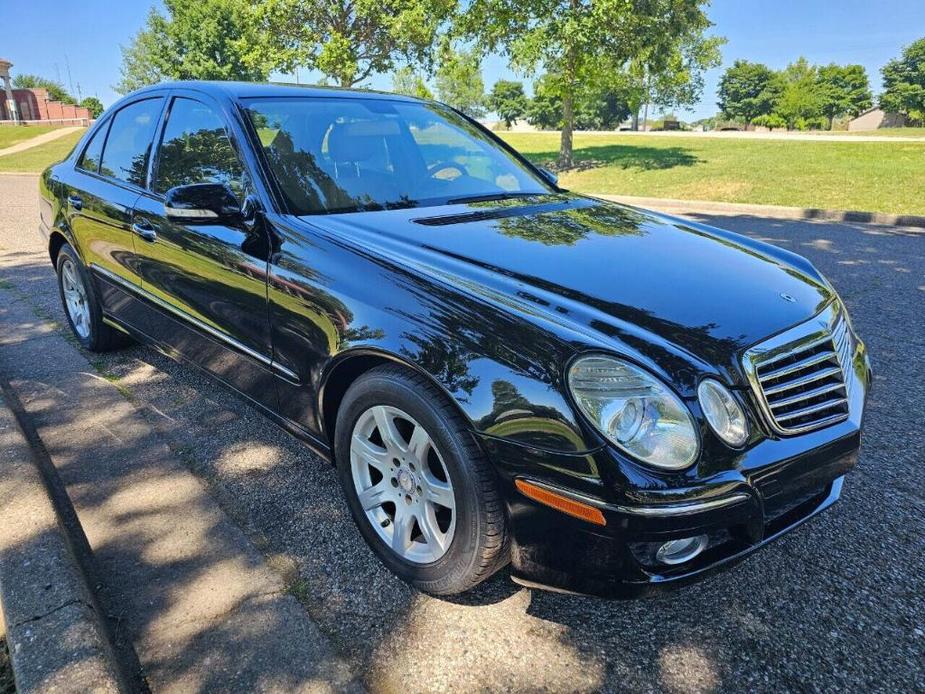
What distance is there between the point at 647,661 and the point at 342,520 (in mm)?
1238

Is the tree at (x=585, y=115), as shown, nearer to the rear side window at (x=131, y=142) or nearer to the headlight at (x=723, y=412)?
the rear side window at (x=131, y=142)

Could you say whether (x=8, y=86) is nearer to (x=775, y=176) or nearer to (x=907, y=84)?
(x=775, y=176)

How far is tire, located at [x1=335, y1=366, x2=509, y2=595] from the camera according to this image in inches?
73.7

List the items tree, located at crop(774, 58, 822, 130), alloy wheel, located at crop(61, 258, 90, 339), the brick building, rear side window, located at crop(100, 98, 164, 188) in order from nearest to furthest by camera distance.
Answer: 1. rear side window, located at crop(100, 98, 164, 188)
2. alloy wheel, located at crop(61, 258, 90, 339)
3. the brick building
4. tree, located at crop(774, 58, 822, 130)

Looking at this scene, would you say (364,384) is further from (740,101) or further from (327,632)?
(740,101)

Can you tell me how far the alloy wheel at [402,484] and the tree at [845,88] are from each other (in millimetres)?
84063

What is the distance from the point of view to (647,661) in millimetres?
1913

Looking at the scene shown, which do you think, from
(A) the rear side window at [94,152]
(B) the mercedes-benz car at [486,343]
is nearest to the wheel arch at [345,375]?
(B) the mercedes-benz car at [486,343]

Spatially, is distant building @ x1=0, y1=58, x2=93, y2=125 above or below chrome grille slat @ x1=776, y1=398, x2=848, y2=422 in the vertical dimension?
above

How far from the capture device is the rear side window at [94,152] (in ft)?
13.1

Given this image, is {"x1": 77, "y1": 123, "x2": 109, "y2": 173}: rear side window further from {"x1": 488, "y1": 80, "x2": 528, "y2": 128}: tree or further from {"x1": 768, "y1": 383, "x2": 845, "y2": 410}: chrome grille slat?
{"x1": 488, "y1": 80, "x2": 528, "y2": 128}: tree

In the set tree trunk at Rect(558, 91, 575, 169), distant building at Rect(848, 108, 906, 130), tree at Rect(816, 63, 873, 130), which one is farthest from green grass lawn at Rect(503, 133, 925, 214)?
distant building at Rect(848, 108, 906, 130)

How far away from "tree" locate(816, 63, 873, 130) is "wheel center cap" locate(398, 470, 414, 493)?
276 ft

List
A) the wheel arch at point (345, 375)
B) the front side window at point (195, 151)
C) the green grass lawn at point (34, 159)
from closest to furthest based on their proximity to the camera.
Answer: the wheel arch at point (345, 375)
the front side window at point (195, 151)
the green grass lawn at point (34, 159)
